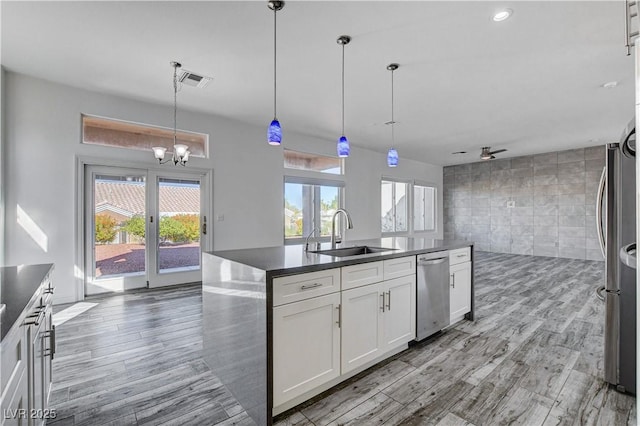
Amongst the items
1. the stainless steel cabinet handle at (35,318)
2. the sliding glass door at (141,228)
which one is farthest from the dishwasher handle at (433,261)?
the sliding glass door at (141,228)

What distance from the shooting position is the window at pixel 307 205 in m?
6.32

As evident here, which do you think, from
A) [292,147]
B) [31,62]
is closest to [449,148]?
[292,147]

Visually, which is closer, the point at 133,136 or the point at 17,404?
the point at 17,404

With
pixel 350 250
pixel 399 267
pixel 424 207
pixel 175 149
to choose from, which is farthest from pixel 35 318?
pixel 424 207

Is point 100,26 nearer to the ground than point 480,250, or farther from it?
farther from it

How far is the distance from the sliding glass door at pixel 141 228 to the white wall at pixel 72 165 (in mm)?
210

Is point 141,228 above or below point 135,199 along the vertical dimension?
below

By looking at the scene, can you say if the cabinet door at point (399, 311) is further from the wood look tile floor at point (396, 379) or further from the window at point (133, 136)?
the window at point (133, 136)

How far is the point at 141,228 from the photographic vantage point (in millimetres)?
4641

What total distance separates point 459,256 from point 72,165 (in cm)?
504

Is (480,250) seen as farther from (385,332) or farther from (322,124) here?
(385,332)

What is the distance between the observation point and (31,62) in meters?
3.33

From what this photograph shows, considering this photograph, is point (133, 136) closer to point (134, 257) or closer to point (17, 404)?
point (134, 257)

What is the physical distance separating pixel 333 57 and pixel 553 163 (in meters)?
7.92
